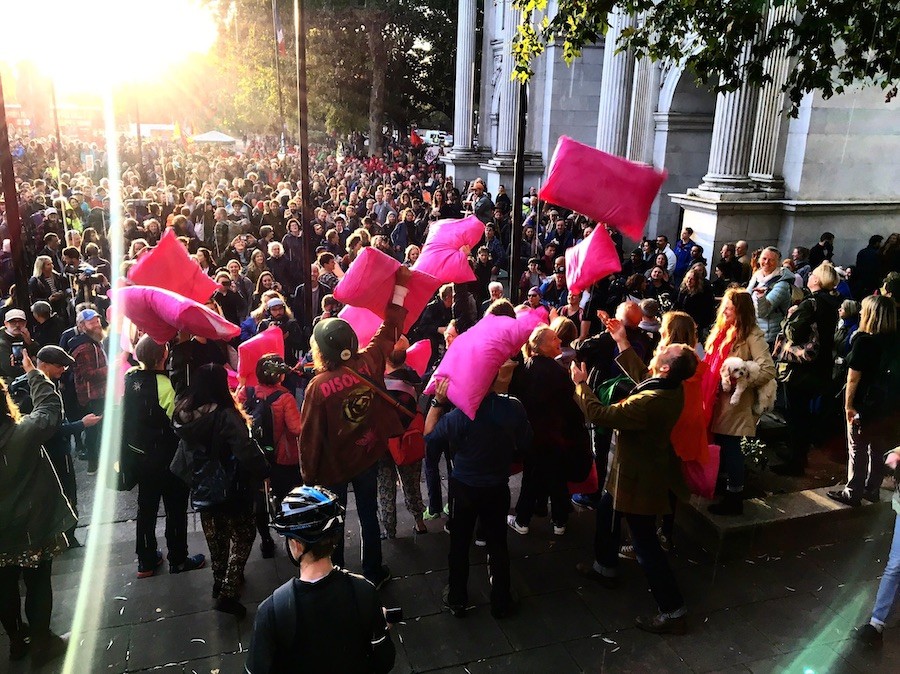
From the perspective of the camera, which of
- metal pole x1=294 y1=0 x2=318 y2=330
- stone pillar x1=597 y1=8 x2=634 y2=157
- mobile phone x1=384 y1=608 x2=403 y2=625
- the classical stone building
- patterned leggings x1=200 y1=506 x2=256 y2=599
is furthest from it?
stone pillar x1=597 y1=8 x2=634 y2=157

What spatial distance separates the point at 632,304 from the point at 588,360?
553 millimetres

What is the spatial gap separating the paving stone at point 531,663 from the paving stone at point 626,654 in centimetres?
7

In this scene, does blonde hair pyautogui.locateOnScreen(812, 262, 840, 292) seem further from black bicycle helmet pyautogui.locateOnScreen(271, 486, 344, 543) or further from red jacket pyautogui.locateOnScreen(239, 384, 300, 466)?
black bicycle helmet pyautogui.locateOnScreen(271, 486, 344, 543)

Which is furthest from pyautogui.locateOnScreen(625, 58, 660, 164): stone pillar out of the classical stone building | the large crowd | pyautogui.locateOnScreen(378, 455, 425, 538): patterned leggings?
pyautogui.locateOnScreen(378, 455, 425, 538): patterned leggings

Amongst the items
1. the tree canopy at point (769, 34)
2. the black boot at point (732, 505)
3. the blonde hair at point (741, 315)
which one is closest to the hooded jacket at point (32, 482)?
the black boot at point (732, 505)

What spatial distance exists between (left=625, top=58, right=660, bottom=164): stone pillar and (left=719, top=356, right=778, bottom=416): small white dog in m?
11.3

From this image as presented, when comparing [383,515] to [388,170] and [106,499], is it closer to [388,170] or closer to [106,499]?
[106,499]

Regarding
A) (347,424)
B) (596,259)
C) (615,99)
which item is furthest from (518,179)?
(615,99)

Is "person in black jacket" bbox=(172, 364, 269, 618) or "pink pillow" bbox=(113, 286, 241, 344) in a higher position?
"pink pillow" bbox=(113, 286, 241, 344)

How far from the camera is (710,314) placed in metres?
9.07

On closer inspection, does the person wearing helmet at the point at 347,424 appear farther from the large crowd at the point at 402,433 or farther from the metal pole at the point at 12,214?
the metal pole at the point at 12,214

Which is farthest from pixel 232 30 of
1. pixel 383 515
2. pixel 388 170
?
pixel 383 515

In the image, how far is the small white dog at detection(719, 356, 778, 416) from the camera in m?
5.20

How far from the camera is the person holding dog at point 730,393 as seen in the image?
208 inches
